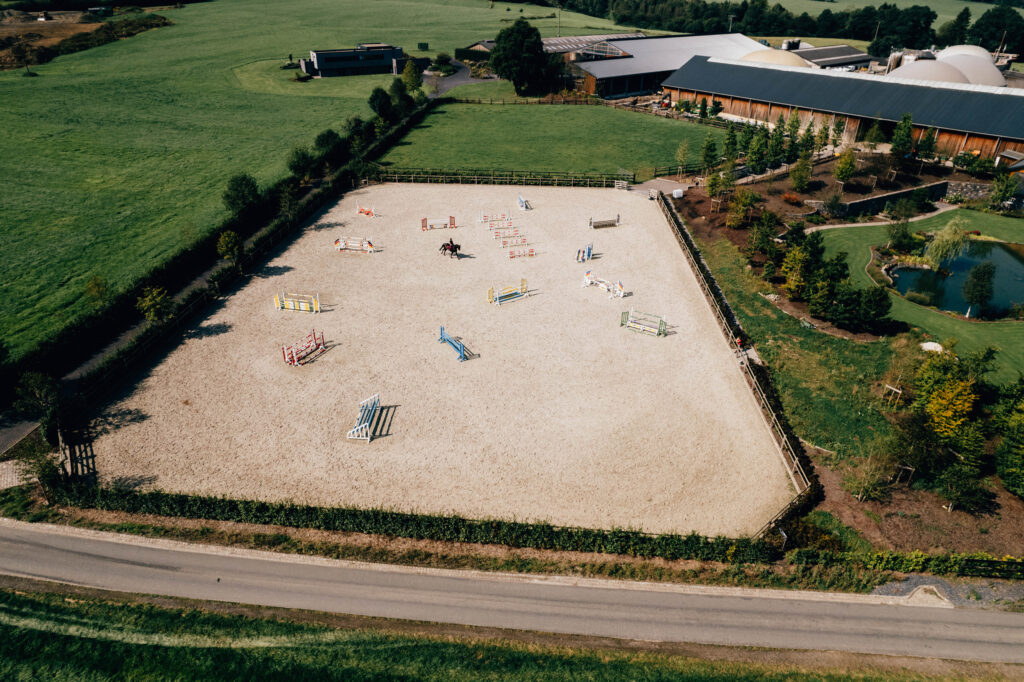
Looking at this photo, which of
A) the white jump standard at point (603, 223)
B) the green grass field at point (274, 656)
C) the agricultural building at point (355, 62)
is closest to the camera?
the green grass field at point (274, 656)

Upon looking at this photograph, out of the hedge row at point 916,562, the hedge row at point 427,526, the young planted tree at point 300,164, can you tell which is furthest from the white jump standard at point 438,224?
the hedge row at point 916,562

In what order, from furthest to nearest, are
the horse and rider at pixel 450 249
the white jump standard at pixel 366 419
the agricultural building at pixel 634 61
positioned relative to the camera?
the agricultural building at pixel 634 61 < the horse and rider at pixel 450 249 < the white jump standard at pixel 366 419

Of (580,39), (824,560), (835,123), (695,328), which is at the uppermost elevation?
(580,39)

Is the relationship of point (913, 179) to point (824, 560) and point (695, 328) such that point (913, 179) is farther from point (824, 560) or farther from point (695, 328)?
point (824, 560)

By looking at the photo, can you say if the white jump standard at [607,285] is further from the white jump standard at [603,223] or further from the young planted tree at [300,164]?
the young planted tree at [300,164]

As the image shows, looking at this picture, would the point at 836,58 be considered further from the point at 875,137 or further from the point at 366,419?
the point at 366,419

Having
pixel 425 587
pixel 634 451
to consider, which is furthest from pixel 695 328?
pixel 425 587

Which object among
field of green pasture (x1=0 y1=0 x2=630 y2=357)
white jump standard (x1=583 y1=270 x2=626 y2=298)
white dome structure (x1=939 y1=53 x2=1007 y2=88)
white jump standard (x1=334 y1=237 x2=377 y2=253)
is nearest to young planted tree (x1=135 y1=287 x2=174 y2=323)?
field of green pasture (x1=0 y1=0 x2=630 y2=357)
